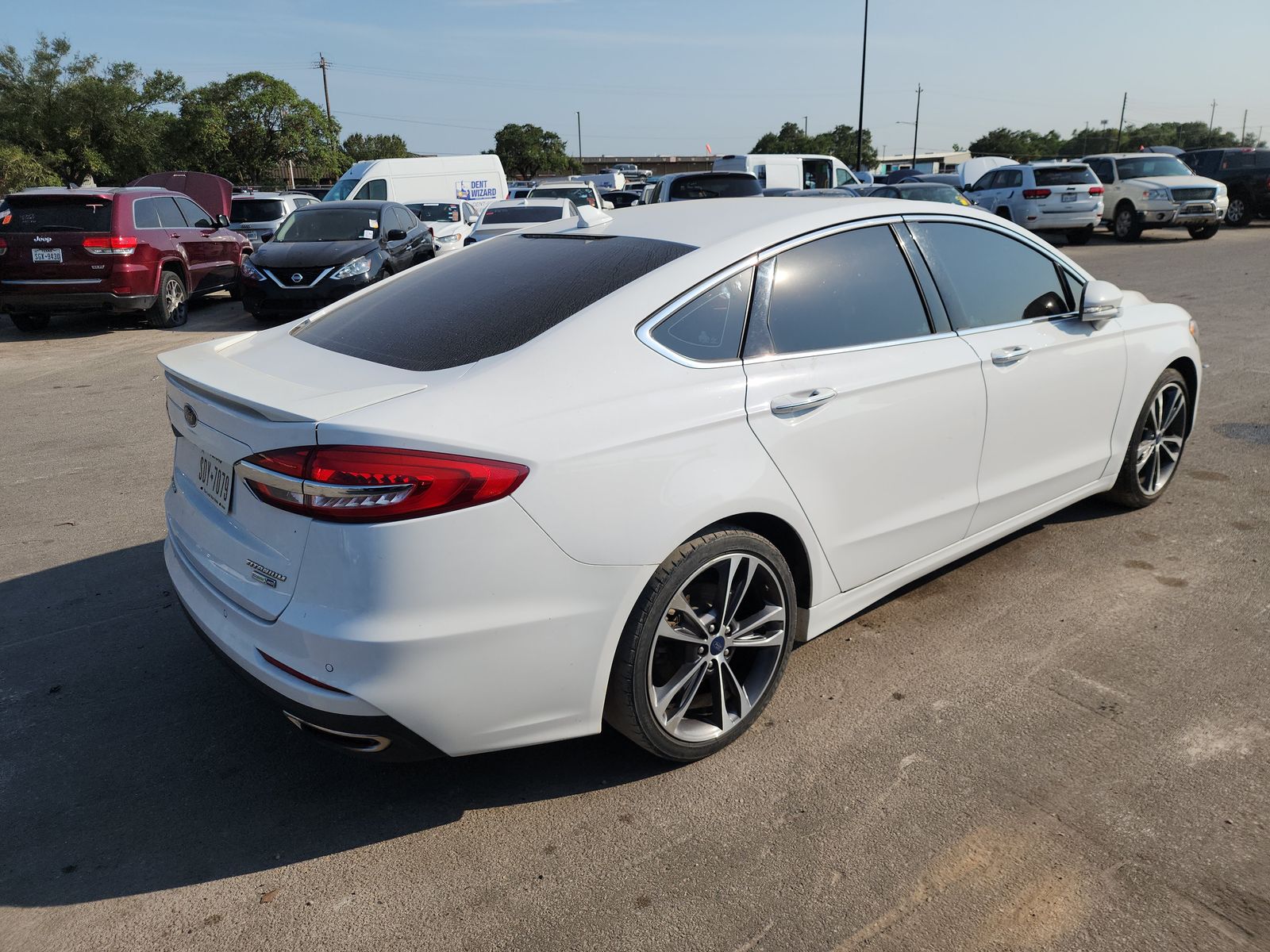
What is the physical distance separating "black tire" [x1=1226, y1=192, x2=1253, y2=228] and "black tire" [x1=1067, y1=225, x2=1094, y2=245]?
5.56m

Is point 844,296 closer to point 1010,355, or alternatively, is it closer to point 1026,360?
point 1010,355

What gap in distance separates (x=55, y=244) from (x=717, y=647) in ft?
36.2

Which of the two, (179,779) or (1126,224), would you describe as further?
(1126,224)

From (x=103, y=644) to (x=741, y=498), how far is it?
2635 millimetres

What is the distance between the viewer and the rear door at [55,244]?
428 inches

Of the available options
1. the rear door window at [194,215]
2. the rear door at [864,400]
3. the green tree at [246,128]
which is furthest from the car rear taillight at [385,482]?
the green tree at [246,128]

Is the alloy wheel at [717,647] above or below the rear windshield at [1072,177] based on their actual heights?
below

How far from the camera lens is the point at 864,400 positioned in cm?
314

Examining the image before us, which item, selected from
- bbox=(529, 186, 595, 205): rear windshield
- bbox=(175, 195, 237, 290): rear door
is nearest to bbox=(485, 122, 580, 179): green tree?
bbox=(529, 186, 595, 205): rear windshield

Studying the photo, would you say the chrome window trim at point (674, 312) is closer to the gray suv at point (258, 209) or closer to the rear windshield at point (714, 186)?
the rear windshield at point (714, 186)

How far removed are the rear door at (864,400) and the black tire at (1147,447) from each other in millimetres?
1521

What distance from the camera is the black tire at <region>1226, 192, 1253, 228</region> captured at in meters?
24.1

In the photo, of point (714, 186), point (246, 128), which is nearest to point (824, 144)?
point (246, 128)

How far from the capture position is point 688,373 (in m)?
2.77
